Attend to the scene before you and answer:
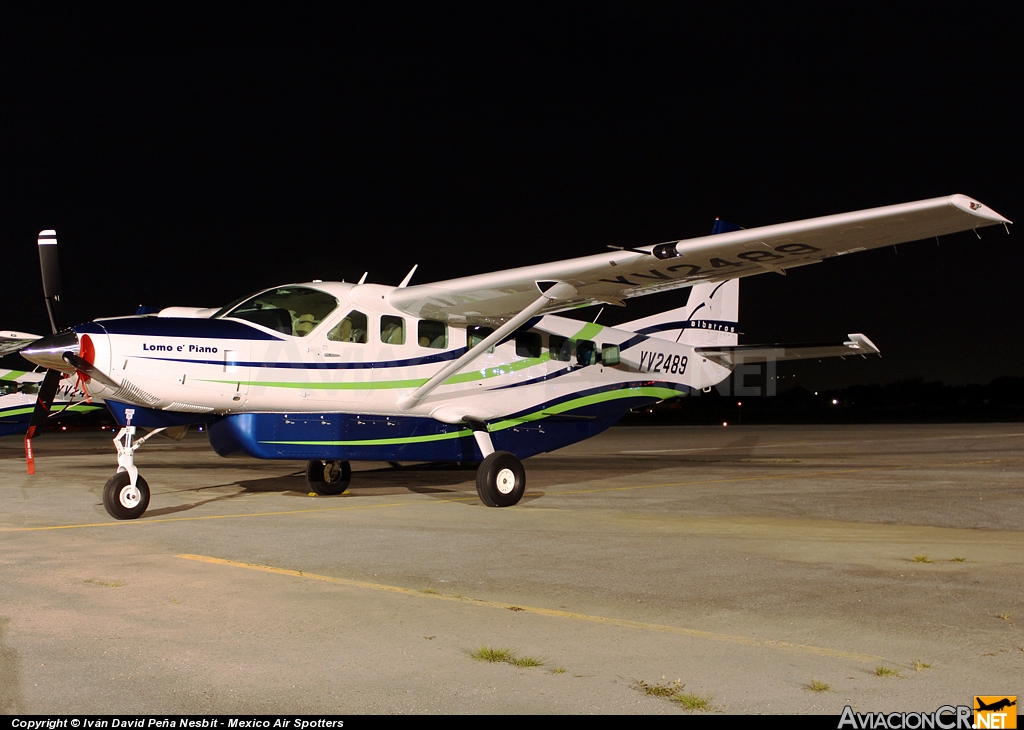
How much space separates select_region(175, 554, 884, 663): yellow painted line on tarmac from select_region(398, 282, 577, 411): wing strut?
15.5ft

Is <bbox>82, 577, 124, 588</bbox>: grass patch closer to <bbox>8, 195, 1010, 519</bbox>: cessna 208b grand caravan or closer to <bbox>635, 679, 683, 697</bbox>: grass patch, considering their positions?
<bbox>8, 195, 1010, 519</bbox>: cessna 208b grand caravan

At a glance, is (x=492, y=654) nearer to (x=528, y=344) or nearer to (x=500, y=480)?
(x=500, y=480)

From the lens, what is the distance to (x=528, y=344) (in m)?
12.9

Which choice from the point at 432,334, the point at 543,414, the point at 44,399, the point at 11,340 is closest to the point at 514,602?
the point at 432,334

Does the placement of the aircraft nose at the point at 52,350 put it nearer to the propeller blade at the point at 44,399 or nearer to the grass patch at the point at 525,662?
the propeller blade at the point at 44,399

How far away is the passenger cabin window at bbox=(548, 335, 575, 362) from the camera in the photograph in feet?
43.2

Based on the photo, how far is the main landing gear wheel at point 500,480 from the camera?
10.7 m

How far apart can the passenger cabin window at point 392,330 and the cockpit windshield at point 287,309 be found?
2.52ft

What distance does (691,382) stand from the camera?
51.8ft

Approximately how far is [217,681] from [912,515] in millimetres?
8058

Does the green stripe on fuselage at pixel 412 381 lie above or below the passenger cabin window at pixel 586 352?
below

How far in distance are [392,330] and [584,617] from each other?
22.8 ft

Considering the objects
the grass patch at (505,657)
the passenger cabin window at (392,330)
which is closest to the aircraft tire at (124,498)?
the passenger cabin window at (392,330)

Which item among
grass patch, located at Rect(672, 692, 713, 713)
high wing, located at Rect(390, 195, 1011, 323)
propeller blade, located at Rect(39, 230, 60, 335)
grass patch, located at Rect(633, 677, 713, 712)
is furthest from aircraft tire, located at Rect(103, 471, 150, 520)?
grass patch, located at Rect(672, 692, 713, 713)
